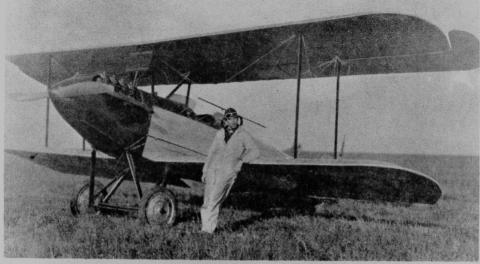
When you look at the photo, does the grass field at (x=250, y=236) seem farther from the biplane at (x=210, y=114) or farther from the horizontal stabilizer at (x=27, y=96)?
the horizontal stabilizer at (x=27, y=96)

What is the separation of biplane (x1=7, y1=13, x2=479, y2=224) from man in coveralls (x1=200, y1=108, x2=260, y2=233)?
0.33 metres

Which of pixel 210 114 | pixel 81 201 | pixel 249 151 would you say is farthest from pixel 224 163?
pixel 81 201

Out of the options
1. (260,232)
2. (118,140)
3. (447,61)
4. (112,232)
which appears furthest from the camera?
(447,61)

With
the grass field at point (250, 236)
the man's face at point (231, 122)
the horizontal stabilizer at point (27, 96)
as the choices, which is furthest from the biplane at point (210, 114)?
the man's face at point (231, 122)

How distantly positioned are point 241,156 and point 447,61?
3479 mm

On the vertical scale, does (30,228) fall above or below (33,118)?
below

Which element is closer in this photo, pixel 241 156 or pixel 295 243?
pixel 295 243

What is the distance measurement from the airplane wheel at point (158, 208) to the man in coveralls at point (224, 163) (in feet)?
2.41

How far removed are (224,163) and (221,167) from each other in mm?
62

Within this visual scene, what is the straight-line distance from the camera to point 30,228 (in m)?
5.23

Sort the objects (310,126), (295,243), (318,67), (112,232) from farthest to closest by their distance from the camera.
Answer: (310,126)
(318,67)
(112,232)
(295,243)

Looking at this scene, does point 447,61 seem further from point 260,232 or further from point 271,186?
point 260,232

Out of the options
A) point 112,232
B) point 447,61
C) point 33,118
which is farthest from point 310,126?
point 112,232

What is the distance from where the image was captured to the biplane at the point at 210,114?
5.25m
